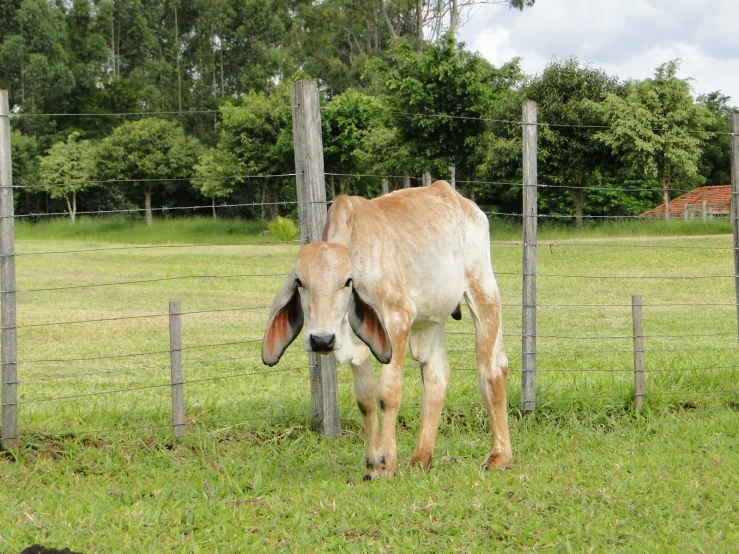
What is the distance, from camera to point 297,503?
5.28m

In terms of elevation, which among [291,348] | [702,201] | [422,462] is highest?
[702,201]

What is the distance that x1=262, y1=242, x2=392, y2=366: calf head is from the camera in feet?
16.0

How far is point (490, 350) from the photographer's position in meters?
6.42

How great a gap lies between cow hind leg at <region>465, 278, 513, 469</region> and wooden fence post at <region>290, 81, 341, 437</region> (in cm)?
115

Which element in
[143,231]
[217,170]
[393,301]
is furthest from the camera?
[217,170]

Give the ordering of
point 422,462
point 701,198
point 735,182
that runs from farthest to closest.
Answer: point 701,198 < point 735,182 < point 422,462

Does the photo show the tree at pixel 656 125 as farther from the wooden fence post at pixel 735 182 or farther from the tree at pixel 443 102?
the wooden fence post at pixel 735 182

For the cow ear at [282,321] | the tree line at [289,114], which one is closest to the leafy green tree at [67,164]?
the tree line at [289,114]

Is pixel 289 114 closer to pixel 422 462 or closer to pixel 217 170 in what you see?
pixel 217 170

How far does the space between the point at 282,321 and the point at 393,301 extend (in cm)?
70

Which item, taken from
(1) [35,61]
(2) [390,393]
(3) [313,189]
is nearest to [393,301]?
(2) [390,393]

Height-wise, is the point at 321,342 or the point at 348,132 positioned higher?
the point at 348,132

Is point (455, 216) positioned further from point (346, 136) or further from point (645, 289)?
point (346, 136)

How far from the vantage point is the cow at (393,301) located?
5.03 m
